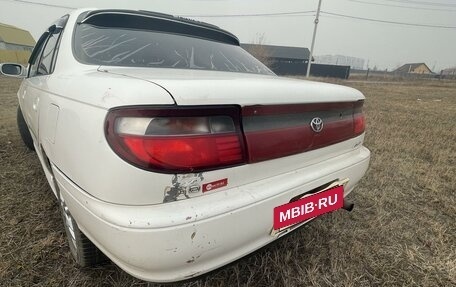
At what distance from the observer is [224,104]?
108 centimetres

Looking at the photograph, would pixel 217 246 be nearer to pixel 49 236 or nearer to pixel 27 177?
pixel 49 236

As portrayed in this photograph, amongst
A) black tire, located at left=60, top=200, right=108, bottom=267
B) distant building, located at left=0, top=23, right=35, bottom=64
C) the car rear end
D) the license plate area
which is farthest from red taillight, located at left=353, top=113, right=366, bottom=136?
distant building, located at left=0, top=23, right=35, bottom=64

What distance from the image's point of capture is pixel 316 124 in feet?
4.60

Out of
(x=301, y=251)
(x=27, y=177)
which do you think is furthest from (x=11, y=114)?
(x=301, y=251)

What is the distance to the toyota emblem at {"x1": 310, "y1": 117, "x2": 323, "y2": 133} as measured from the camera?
1386mm

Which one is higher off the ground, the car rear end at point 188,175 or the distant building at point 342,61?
the distant building at point 342,61

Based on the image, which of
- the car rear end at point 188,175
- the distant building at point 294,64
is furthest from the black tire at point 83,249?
the distant building at point 294,64

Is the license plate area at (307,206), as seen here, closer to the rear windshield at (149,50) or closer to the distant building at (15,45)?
the rear windshield at (149,50)

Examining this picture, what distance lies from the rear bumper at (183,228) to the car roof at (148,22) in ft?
3.81

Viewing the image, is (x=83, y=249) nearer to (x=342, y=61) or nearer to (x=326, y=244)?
(x=326, y=244)

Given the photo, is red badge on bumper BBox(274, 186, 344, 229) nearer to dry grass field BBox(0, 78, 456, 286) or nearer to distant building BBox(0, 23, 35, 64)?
dry grass field BBox(0, 78, 456, 286)

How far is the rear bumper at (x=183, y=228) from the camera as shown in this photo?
99 cm

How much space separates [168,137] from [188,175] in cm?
15

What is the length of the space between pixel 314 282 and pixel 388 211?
1.21 meters
